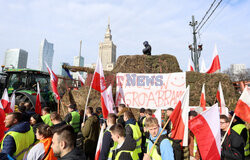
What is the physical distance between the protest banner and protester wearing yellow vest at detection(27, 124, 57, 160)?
17.6 ft

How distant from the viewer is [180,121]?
9.61 ft

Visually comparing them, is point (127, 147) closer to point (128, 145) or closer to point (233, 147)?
point (128, 145)

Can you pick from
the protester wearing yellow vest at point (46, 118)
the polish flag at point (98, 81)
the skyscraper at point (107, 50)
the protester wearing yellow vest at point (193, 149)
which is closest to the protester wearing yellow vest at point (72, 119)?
the protester wearing yellow vest at point (46, 118)

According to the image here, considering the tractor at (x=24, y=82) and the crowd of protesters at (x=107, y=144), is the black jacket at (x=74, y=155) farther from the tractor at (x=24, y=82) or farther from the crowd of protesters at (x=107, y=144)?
the tractor at (x=24, y=82)

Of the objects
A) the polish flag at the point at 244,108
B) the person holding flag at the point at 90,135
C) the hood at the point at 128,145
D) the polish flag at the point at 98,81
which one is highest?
the polish flag at the point at 98,81

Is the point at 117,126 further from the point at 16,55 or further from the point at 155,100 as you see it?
the point at 16,55

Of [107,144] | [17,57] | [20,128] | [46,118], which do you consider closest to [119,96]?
[46,118]

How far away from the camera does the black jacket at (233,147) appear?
2.53 m

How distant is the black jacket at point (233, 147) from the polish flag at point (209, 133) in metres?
0.29

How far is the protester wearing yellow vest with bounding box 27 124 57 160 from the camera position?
212 centimetres

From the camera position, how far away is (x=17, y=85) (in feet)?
28.1

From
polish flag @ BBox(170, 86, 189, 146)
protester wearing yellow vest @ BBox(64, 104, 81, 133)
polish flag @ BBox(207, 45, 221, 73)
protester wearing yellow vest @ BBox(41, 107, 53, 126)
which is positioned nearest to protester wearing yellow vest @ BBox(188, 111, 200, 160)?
polish flag @ BBox(170, 86, 189, 146)

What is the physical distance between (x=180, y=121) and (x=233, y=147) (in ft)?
3.01

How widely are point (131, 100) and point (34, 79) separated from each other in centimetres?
561
